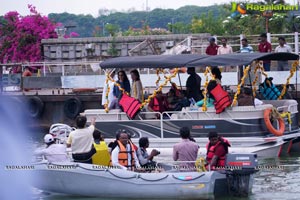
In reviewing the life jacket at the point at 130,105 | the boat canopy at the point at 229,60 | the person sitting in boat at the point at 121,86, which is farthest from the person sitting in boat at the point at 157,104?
the boat canopy at the point at 229,60

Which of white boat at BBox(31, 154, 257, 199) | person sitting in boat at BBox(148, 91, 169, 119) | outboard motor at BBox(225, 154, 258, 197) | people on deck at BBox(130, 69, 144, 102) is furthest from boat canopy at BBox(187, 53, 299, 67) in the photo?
outboard motor at BBox(225, 154, 258, 197)

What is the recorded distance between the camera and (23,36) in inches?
1773

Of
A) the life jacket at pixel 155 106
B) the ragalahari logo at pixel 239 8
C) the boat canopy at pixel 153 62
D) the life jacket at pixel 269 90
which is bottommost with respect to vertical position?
the life jacket at pixel 155 106

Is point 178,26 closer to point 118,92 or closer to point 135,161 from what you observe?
point 118,92

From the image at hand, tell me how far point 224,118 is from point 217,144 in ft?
15.2

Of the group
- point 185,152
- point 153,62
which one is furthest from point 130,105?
point 185,152

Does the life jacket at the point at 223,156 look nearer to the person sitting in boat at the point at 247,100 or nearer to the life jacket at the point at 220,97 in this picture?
the life jacket at the point at 220,97

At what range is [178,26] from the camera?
67375 millimetres

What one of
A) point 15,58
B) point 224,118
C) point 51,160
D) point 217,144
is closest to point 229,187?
point 217,144

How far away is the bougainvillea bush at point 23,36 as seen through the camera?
44.7m

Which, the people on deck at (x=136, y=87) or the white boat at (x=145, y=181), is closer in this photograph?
the white boat at (x=145, y=181)

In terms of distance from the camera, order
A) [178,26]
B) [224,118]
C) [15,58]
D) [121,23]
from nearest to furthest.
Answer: [224,118], [15,58], [178,26], [121,23]

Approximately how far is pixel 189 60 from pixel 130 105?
69.9 inches

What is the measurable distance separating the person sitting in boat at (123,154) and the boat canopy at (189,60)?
4416mm
